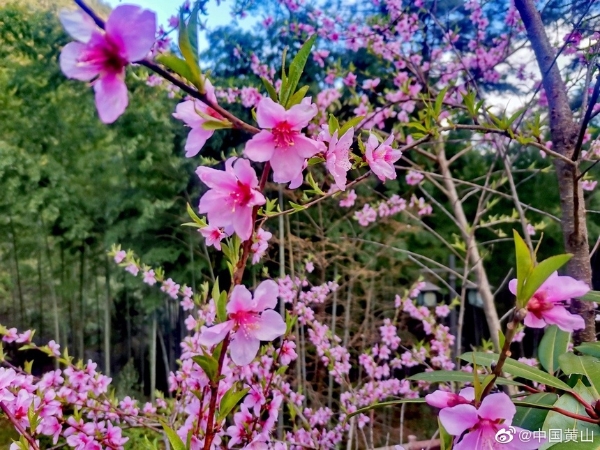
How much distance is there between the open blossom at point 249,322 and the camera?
353 millimetres

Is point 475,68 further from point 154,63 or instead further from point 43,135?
point 43,135

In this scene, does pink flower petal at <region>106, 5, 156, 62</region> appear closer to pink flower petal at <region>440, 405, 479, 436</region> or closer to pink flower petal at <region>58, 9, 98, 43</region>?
pink flower petal at <region>58, 9, 98, 43</region>

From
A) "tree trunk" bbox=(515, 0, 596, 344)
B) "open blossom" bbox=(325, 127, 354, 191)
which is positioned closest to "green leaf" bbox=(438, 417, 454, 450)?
"open blossom" bbox=(325, 127, 354, 191)

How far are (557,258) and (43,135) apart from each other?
5.30 m

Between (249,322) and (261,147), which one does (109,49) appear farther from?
(249,322)

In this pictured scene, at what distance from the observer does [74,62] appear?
0.92 feet

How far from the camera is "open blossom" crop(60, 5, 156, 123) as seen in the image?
27cm

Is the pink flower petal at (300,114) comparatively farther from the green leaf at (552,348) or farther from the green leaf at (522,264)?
the green leaf at (552,348)

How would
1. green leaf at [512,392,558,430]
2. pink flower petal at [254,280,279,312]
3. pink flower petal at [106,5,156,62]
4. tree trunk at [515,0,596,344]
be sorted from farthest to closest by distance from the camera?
tree trunk at [515,0,596,344] → green leaf at [512,392,558,430] → pink flower petal at [254,280,279,312] → pink flower petal at [106,5,156,62]

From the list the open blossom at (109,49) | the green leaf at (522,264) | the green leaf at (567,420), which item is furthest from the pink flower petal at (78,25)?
the green leaf at (567,420)

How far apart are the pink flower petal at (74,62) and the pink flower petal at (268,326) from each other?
229mm

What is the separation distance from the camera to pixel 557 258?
0.30 meters

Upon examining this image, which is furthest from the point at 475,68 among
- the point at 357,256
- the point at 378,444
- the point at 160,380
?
the point at 160,380

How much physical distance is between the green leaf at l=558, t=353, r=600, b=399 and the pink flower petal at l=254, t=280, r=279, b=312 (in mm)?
360
